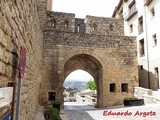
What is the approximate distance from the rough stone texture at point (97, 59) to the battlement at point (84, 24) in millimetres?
5434

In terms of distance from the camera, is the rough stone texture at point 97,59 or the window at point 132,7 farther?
the window at point 132,7

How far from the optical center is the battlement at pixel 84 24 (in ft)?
59.3

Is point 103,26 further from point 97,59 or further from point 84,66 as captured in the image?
point 97,59

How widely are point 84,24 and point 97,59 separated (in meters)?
7.83

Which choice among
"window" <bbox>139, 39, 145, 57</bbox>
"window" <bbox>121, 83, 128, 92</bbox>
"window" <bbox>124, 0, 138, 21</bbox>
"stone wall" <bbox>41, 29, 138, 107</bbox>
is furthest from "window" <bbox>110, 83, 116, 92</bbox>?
"window" <bbox>124, 0, 138, 21</bbox>

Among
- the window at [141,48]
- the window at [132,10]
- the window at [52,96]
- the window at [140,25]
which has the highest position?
the window at [132,10]

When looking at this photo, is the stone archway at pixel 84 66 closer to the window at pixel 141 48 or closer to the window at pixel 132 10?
the window at pixel 141 48

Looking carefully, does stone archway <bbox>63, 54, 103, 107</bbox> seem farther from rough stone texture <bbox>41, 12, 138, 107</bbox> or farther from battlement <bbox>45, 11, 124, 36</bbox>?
battlement <bbox>45, 11, 124, 36</bbox>

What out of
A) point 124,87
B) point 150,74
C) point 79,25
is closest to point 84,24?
point 79,25

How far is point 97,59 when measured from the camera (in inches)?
501

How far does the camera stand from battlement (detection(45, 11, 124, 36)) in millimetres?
18062

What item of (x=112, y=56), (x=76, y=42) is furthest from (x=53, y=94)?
(x=112, y=56)

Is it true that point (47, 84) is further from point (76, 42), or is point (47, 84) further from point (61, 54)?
point (76, 42)

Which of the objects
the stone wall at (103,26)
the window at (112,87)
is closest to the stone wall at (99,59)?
the window at (112,87)
